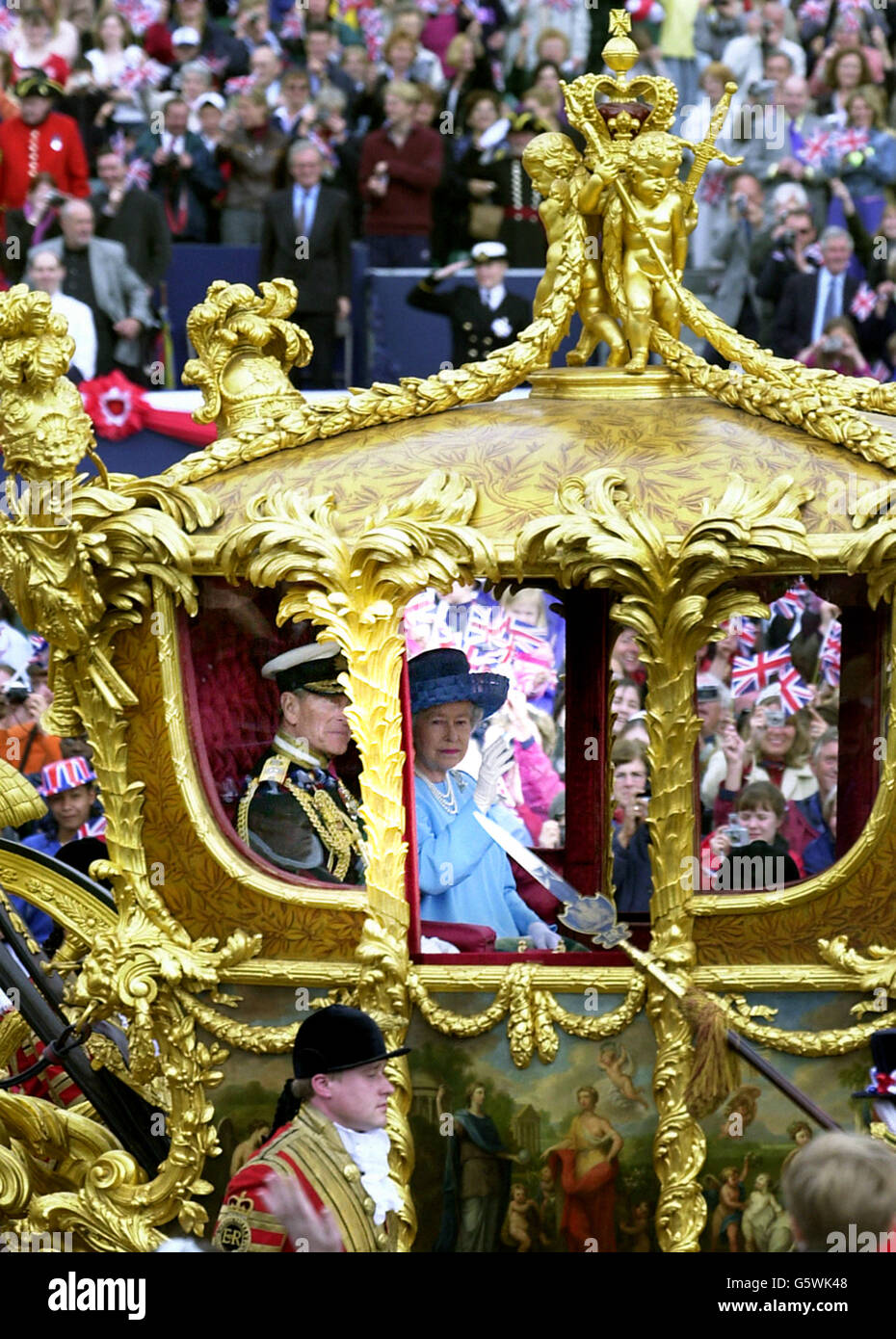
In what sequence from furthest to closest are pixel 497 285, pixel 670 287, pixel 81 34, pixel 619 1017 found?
pixel 81 34
pixel 497 285
pixel 670 287
pixel 619 1017

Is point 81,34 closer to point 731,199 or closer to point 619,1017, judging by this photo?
point 731,199

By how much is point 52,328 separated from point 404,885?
5.55 ft

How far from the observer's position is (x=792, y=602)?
26.8 feet

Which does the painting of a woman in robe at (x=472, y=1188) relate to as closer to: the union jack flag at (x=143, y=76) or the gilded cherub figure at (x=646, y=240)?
the gilded cherub figure at (x=646, y=240)

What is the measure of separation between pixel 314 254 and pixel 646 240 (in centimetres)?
696

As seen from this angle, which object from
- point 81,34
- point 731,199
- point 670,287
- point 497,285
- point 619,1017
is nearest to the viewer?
point 619,1017

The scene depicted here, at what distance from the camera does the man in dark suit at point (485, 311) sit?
13.8 metres

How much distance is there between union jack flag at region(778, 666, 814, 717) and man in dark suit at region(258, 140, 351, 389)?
247 inches

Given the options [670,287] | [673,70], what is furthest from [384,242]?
[670,287]

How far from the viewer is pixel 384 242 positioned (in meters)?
15.1

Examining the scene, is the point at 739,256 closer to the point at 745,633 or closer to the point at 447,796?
the point at 745,633

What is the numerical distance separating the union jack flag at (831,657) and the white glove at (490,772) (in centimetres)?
97

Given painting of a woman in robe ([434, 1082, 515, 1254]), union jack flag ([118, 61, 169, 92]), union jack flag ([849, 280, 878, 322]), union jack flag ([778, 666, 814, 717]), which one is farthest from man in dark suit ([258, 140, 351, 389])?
painting of a woman in robe ([434, 1082, 515, 1254])

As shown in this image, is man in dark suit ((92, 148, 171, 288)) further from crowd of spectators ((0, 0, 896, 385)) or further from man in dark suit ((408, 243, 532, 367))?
man in dark suit ((408, 243, 532, 367))
